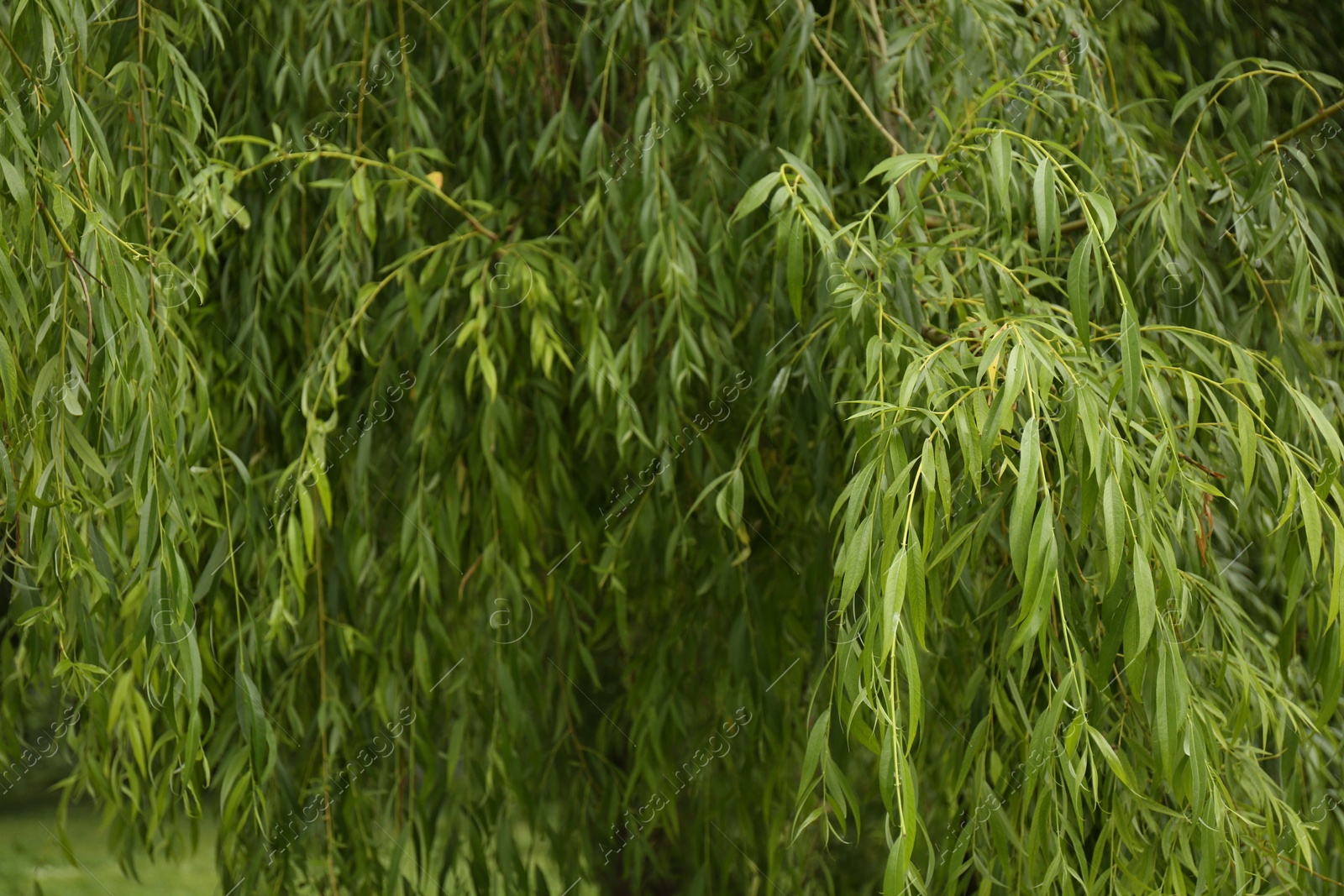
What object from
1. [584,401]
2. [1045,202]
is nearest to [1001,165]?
Answer: [1045,202]

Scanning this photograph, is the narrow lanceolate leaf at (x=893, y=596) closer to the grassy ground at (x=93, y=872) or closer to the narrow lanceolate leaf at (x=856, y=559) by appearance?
the narrow lanceolate leaf at (x=856, y=559)

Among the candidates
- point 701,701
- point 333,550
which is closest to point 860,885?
point 701,701

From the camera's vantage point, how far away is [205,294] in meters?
1.52

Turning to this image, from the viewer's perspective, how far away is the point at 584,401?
1.58 meters

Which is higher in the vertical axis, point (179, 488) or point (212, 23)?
point (212, 23)

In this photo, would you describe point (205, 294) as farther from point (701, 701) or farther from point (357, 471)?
point (701, 701)

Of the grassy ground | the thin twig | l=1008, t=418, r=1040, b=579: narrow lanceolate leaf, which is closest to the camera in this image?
l=1008, t=418, r=1040, b=579: narrow lanceolate leaf

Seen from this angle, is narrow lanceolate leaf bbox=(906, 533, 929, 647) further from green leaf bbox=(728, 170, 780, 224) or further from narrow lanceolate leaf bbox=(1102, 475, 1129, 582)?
green leaf bbox=(728, 170, 780, 224)

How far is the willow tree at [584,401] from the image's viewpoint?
1.11 m

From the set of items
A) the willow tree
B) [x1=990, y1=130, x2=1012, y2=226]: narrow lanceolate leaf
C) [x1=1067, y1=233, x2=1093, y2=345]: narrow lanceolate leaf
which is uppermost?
[x1=990, y1=130, x2=1012, y2=226]: narrow lanceolate leaf

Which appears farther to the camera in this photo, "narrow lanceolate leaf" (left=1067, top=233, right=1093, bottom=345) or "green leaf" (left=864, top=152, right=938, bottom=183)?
"green leaf" (left=864, top=152, right=938, bottom=183)

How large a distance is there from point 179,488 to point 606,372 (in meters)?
0.51

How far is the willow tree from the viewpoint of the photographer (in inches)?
43.8

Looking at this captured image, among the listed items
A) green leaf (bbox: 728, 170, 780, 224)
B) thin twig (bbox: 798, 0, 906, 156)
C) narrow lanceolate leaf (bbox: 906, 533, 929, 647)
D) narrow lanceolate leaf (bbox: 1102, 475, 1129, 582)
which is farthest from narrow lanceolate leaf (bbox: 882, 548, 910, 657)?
thin twig (bbox: 798, 0, 906, 156)
